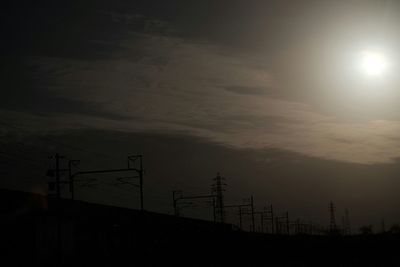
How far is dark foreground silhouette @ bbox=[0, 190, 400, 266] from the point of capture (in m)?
24.7

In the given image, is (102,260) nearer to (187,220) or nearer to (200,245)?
(200,245)

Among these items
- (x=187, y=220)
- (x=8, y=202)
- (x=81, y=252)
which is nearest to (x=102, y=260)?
(x=81, y=252)

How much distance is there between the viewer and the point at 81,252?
2981 centimetres

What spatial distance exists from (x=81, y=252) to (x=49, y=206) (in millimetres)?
4586

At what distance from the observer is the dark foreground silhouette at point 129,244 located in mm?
24670

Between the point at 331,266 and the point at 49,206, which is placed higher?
the point at 49,206

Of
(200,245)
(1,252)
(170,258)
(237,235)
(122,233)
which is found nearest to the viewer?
(1,252)

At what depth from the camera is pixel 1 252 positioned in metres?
23.2

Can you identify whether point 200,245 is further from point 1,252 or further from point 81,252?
point 1,252

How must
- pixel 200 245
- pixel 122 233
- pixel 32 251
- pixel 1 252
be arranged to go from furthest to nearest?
pixel 200 245 → pixel 122 233 → pixel 32 251 → pixel 1 252

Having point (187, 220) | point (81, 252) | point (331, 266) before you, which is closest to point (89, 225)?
point (81, 252)

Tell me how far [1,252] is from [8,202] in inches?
82.4

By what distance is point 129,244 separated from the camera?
3591 cm

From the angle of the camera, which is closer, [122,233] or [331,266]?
[331,266]
